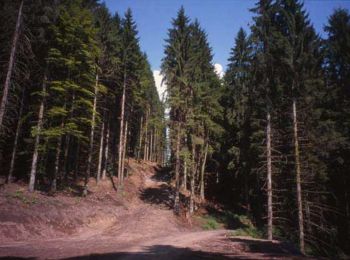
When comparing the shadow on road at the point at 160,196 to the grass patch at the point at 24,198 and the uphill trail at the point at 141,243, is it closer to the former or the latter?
the uphill trail at the point at 141,243

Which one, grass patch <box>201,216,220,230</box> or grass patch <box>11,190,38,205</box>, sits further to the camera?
grass patch <box>201,216,220,230</box>

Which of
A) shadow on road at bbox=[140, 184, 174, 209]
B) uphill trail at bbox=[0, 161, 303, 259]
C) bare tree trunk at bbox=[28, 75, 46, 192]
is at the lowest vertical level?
uphill trail at bbox=[0, 161, 303, 259]

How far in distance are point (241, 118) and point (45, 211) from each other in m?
20.8

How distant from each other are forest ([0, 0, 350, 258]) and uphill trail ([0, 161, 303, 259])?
2991 mm

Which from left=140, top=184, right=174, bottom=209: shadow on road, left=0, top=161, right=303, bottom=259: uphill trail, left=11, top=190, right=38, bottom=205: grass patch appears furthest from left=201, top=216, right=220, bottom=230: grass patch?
left=11, top=190, right=38, bottom=205: grass patch

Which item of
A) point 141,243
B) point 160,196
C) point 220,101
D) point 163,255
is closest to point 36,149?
point 141,243

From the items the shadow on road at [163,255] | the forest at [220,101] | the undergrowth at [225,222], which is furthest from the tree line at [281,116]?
the shadow on road at [163,255]

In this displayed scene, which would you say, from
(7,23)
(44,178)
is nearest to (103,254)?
(7,23)

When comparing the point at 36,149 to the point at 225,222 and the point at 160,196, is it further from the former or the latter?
the point at 225,222

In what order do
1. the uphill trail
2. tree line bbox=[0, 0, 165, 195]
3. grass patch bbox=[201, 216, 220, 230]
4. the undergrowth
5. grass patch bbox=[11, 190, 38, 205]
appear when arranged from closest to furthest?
the uphill trail
grass patch bbox=[11, 190, 38, 205]
tree line bbox=[0, 0, 165, 195]
grass patch bbox=[201, 216, 220, 230]
the undergrowth

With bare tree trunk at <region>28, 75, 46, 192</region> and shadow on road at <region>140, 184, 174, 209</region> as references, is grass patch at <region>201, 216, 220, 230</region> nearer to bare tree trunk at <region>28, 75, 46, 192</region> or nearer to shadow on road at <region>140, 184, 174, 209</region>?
shadow on road at <region>140, 184, 174, 209</region>

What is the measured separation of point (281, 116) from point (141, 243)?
14573mm

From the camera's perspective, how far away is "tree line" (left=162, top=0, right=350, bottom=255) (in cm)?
1880

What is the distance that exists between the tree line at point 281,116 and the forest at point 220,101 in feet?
0.35
